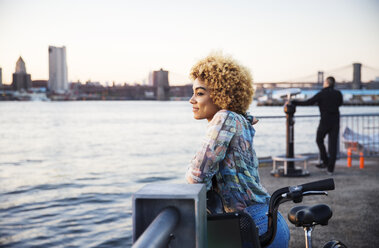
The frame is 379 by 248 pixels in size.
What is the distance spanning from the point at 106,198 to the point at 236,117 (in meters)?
9.53

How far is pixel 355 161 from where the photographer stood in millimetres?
11266

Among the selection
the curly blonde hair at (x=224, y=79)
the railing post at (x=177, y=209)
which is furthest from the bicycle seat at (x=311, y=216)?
the railing post at (x=177, y=209)

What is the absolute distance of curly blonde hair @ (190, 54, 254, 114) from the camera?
227cm

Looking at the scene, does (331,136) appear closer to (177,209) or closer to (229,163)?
(229,163)

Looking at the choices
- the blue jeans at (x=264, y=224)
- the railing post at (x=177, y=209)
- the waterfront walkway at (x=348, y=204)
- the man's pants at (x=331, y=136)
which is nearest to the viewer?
the railing post at (x=177, y=209)

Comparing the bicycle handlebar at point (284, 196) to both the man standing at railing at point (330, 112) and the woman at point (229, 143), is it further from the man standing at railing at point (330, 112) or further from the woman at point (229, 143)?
the man standing at railing at point (330, 112)

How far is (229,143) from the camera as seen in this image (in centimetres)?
202

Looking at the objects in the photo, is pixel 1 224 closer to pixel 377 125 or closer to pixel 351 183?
pixel 351 183

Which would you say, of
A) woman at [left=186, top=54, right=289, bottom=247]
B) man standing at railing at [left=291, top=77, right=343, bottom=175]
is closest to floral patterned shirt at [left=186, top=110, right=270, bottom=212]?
woman at [left=186, top=54, right=289, bottom=247]

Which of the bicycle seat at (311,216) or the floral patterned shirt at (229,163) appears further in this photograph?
the bicycle seat at (311,216)

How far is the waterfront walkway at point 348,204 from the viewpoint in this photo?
16.9ft

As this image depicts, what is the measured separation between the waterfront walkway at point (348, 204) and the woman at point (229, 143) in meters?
3.07

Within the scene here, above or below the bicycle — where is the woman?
above

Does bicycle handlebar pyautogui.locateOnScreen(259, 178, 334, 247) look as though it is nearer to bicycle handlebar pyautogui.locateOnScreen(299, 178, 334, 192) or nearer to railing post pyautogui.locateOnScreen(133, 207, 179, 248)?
bicycle handlebar pyautogui.locateOnScreen(299, 178, 334, 192)
